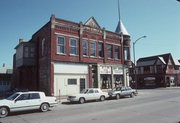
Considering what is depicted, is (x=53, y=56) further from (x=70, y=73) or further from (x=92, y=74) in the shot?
(x=92, y=74)

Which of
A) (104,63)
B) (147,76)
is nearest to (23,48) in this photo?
(104,63)

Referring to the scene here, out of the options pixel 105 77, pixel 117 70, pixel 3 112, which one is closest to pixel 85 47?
pixel 105 77

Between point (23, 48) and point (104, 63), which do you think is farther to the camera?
point (104, 63)

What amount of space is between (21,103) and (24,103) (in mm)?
205

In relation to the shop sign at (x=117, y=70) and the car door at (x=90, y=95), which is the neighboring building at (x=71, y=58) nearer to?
the shop sign at (x=117, y=70)

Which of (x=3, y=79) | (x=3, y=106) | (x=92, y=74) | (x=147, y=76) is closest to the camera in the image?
(x=3, y=106)

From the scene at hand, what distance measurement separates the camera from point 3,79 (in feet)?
134

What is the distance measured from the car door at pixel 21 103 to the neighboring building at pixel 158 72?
47.7m

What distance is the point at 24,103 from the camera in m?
12.1

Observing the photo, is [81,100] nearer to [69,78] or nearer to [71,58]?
[69,78]

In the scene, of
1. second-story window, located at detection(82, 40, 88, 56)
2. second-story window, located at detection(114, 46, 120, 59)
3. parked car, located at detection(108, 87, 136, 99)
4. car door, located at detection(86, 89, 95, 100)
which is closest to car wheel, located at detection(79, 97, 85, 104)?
car door, located at detection(86, 89, 95, 100)

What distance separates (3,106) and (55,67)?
419 inches

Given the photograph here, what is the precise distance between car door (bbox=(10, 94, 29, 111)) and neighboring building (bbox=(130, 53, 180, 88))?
47.7 m

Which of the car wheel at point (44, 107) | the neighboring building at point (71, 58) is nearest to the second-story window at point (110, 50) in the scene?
the neighboring building at point (71, 58)
